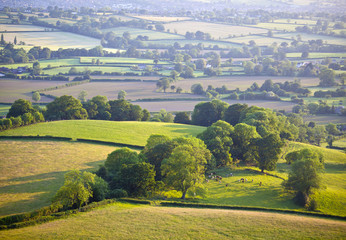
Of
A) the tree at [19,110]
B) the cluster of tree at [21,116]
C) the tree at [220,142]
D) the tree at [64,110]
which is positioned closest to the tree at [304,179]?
the tree at [220,142]

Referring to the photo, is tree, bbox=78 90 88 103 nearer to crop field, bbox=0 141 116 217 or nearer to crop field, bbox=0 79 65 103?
crop field, bbox=0 79 65 103

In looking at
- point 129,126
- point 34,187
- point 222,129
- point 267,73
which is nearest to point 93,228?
point 34,187

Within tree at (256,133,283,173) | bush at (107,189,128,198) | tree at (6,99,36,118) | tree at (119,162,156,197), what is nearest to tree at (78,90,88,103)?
tree at (6,99,36,118)

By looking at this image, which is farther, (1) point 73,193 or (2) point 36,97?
(2) point 36,97

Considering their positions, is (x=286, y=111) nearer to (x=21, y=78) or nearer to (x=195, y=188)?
(x=195, y=188)

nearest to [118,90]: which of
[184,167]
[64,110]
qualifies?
[64,110]

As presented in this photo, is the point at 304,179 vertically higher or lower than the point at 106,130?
higher

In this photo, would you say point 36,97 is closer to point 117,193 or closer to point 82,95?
point 82,95

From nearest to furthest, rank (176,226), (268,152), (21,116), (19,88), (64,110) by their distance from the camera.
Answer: (176,226) → (268,152) → (21,116) → (64,110) → (19,88)
